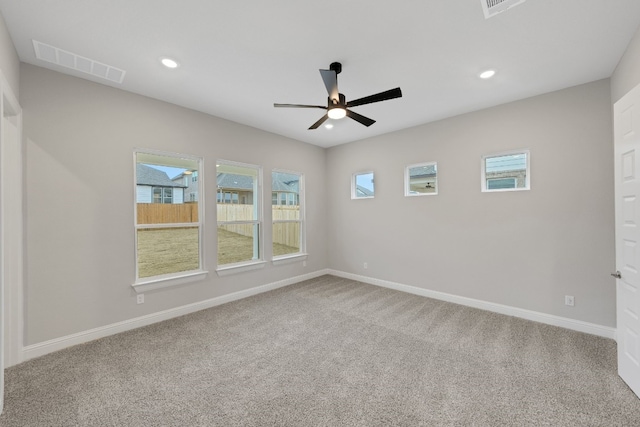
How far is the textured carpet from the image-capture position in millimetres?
1795

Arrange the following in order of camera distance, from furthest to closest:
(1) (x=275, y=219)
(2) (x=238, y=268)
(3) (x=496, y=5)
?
(1) (x=275, y=219) → (2) (x=238, y=268) → (3) (x=496, y=5)

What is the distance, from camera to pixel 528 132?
3357mm

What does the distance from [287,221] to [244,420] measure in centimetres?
368

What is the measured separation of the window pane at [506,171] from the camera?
3475mm

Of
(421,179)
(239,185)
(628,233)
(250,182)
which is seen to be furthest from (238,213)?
(628,233)

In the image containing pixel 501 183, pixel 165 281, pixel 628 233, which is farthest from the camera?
pixel 501 183

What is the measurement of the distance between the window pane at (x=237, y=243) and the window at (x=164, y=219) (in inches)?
14.8

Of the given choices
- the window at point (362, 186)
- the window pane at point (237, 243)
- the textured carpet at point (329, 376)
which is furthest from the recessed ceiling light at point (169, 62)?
the window at point (362, 186)

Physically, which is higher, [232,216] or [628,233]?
[232,216]

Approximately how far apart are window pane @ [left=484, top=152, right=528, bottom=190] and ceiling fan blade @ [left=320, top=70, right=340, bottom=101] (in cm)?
263

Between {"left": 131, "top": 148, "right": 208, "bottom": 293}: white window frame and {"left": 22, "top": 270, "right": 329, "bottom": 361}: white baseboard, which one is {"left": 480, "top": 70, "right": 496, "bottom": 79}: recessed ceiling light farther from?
{"left": 22, "top": 270, "right": 329, "bottom": 361}: white baseboard

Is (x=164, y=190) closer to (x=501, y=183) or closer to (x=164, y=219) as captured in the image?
(x=164, y=219)

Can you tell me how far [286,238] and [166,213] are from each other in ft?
7.53

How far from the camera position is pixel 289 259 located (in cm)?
505
